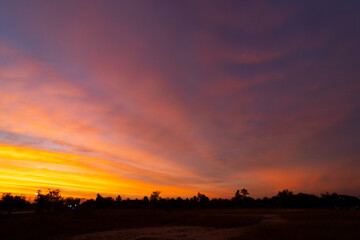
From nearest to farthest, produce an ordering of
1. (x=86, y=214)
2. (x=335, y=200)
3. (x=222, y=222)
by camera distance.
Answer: (x=222, y=222)
(x=86, y=214)
(x=335, y=200)

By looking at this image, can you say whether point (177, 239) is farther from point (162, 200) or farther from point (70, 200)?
point (70, 200)

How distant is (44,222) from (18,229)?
34.4 ft

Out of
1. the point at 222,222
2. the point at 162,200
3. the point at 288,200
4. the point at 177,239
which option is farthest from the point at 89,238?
the point at 288,200

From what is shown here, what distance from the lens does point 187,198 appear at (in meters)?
174

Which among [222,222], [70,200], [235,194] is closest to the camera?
[222,222]

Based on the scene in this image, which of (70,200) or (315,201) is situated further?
(70,200)

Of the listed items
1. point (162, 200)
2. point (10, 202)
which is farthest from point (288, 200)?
point (10, 202)

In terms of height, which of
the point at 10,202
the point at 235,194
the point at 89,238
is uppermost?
the point at 235,194

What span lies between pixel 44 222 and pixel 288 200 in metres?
136

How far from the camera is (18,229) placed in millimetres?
43062

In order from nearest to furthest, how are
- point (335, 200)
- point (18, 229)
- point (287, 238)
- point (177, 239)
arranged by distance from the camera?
point (287, 238) → point (177, 239) → point (18, 229) → point (335, 200)

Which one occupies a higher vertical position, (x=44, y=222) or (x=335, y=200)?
(x=335, y=200)

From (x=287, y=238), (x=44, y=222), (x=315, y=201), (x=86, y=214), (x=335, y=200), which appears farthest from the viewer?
(x=335, y=200)

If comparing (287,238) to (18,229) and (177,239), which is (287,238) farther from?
(18,229)
